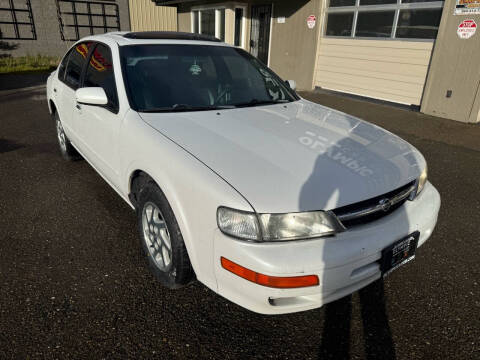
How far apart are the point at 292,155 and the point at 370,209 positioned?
21.1 inches

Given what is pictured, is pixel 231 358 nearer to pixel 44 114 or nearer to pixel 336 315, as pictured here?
pixel 336 315

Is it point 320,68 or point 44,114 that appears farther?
point 320,68

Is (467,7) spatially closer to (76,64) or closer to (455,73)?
(455,73)

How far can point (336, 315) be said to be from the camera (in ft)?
7.25

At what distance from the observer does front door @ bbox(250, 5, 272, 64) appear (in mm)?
11945

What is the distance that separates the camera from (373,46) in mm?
8664

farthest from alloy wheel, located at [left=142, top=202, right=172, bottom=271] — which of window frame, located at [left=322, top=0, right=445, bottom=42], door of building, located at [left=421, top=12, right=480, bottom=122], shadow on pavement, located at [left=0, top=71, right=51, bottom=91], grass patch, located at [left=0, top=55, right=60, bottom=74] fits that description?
grass patch, located at [left=0, top=55, right=60, bottom=74]

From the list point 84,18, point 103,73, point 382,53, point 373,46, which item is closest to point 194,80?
point 103,73

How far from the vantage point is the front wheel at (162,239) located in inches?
81.0

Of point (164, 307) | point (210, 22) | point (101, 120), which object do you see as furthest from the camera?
point (210, 22)

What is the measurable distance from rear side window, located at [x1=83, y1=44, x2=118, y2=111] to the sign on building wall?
697 cm

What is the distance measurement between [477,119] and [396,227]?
669cm

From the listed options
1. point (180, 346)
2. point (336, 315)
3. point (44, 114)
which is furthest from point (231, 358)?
point (44, 114)

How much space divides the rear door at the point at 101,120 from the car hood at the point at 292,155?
1.40ft
